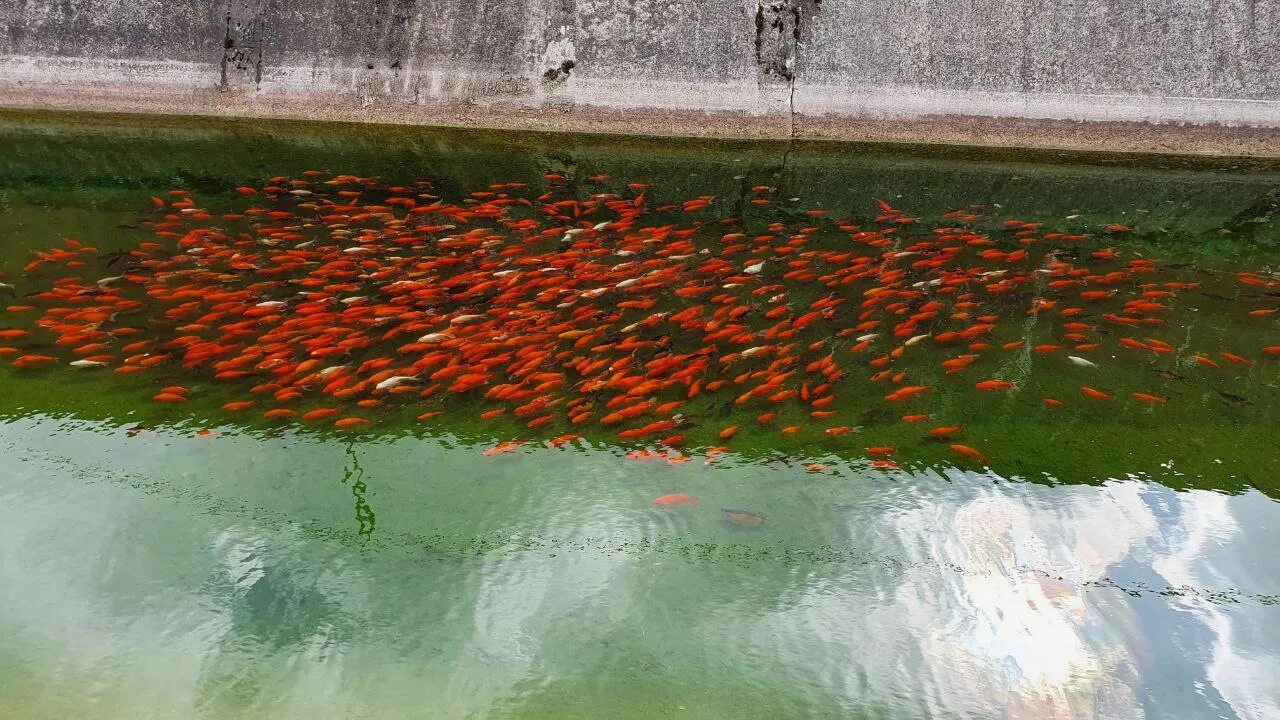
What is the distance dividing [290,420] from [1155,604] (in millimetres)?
3246

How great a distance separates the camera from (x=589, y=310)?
13.9ft

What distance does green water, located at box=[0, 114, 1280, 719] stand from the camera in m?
2.49

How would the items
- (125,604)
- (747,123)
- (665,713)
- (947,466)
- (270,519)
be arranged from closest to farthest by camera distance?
(665,713) → (125,604) → (270,519) → (947,466) → (747,123)

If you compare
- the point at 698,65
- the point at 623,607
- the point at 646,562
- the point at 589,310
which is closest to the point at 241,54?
the point at 698,65

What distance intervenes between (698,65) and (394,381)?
4.54 metres

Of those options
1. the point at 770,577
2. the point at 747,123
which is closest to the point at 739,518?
the point at 770,577

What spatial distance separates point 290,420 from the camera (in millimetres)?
3586

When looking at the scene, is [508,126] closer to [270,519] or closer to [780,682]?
[270,519]

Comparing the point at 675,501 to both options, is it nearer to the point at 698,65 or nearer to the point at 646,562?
the point at 646,562

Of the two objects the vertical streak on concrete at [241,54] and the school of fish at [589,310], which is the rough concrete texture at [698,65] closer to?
the vertical streak on concrete at [241,54]

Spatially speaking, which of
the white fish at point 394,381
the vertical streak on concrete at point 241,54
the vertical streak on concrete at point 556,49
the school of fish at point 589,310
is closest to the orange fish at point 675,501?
the school of fish at point 589,310

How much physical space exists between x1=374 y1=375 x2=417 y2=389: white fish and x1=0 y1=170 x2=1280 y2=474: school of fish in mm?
13

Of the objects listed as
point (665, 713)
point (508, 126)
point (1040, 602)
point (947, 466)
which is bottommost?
point (665, 713)

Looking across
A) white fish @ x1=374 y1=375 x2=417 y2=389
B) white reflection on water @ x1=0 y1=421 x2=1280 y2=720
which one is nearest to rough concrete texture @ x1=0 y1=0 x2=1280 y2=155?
white fish @ x1=374 y1=375 x2=417 y2=389
